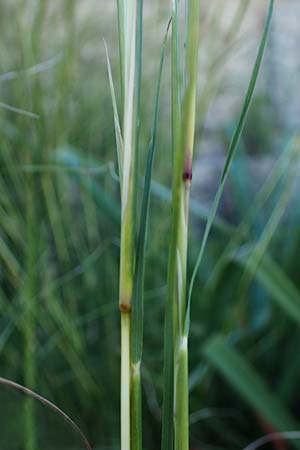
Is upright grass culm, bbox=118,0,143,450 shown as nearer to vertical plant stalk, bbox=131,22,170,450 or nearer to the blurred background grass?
vertical plant stalk, bbox=131,22,170,450

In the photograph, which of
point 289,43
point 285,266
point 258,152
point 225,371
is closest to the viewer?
point 225,371

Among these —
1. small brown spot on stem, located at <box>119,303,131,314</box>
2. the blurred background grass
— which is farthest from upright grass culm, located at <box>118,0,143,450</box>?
the blurred background grass

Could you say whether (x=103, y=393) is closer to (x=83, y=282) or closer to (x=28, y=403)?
(x=83, y=282)

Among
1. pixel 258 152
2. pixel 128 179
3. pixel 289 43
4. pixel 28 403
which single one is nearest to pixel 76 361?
pixel 28 403

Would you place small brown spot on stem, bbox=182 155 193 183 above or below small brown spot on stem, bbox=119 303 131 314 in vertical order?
above

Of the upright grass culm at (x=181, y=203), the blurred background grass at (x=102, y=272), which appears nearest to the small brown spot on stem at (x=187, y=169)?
the upright grass culm at (x=181, y=203)

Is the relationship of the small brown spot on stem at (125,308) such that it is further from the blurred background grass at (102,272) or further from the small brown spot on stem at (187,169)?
the blurred background grass at (102,272)

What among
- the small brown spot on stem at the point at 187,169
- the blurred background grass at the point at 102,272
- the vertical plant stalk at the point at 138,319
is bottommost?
the vertical plant stalk at the point at 138,319
